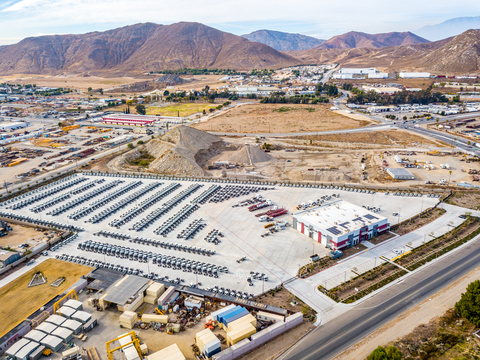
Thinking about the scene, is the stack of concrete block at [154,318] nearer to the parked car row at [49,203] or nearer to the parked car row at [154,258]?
the parked car row at [154,258]

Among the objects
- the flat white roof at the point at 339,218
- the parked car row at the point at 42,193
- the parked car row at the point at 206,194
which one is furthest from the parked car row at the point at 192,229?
the parked car row at the point at 42,193

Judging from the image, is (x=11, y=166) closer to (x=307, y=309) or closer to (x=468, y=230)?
(x=307, y=309)

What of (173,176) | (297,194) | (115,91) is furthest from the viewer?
(115,91)

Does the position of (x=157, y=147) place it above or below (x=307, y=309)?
above

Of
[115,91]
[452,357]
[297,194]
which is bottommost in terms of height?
[452,357]

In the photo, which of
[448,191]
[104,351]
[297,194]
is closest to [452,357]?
[104,351]

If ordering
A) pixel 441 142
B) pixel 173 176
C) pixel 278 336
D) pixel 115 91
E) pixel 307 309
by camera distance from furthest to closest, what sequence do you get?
pixel 115 91 → pixel 441 142 → pixel 173 176 → pixel 307 309 → pixel 278 336

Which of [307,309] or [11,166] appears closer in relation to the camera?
[307,309]
